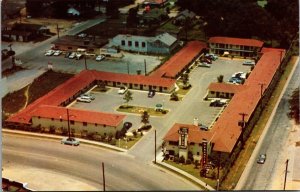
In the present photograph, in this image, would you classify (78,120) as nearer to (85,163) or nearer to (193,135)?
(85,163)

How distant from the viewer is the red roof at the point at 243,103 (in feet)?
72.9

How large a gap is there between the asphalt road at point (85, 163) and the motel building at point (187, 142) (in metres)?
1.26

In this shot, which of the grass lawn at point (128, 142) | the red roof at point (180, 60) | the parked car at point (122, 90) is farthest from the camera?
the red roof at point (180, 60)

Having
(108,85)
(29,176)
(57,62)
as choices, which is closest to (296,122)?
(108,85)

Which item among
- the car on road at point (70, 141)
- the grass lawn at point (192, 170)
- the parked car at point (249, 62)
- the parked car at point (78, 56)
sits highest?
the parked car at point (78, 56)

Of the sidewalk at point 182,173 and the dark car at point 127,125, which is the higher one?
the dark car at point 127,125

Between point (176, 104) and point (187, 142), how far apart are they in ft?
18.4

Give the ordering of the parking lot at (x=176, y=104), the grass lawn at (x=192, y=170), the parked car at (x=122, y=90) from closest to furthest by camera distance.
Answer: the grass lawn at (x=192, y=170) < the parking lot at (x=176, y=104) < the parked car at (x=122, y=90)

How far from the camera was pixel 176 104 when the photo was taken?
27062 millimetres

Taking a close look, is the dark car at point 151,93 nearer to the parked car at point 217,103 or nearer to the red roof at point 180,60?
the red roof at point 180,60

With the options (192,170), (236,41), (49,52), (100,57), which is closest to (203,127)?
(192,170)

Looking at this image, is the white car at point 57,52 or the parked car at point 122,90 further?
the white car at point 57,52

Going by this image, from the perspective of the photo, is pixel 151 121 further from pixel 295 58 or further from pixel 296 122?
pixel 295 58

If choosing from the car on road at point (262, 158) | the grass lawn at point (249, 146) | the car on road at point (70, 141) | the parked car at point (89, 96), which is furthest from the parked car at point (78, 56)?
the car on road at point (262, 158)
